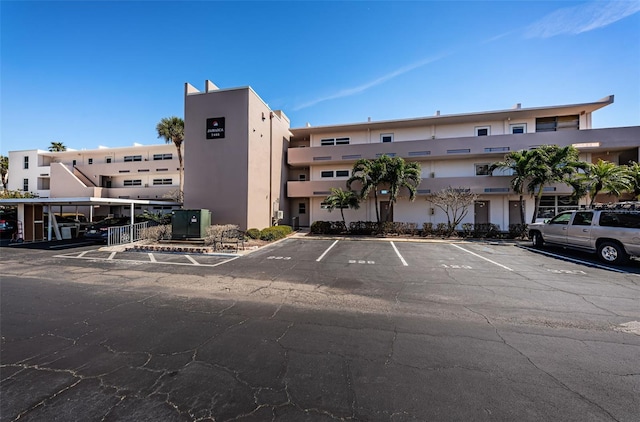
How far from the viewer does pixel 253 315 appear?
493 centimetres

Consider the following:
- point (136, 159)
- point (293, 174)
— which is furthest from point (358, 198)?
point (136, 159)

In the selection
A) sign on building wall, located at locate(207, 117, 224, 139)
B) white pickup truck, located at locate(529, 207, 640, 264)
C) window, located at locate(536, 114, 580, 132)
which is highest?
window, located at locate(536, 114, 580, 132)

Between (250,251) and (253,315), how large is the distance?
796cm

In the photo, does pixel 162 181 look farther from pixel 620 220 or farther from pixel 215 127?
pixel 620 220

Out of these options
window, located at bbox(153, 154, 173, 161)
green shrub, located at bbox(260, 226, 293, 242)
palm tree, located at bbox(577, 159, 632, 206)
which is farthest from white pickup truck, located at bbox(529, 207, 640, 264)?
window, located at bbox(153, 154, 173, 161)

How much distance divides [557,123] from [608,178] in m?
7.76

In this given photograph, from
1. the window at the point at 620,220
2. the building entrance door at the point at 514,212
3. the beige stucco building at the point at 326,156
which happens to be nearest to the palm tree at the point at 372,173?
the beige stucco building at the point at 326,156

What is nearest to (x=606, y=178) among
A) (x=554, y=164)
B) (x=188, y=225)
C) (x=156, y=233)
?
(x=554, y=164)

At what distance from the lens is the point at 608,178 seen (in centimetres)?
1622

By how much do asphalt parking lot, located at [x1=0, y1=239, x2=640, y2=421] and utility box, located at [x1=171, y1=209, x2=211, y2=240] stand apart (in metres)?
6.83

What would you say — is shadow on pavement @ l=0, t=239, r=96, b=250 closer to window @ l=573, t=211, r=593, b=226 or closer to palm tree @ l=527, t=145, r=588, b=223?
window @ l=573, t=211, r=593, b=226

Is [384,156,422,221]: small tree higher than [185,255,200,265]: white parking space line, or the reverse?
[384,156,422,221]: small tree

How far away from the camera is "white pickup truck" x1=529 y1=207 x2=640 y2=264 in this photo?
9.16 m

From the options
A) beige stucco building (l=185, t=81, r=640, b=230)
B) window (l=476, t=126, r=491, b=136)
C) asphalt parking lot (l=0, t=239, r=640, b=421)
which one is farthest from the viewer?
window (l=476, t=126, r=491, b=136)
